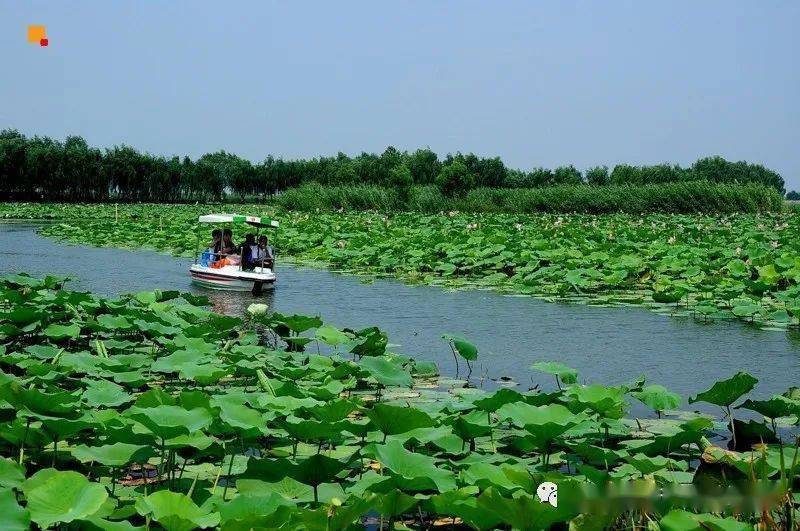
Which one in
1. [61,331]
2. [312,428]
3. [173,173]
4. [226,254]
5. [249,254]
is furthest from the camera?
[173,173]

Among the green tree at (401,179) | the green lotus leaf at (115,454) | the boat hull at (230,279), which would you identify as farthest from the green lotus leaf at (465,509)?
the green tree at (401,179)

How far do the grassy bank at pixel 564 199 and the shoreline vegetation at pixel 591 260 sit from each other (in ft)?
24.9

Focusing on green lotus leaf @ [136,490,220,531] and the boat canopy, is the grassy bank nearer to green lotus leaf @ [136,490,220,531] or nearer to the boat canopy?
the boat canopy

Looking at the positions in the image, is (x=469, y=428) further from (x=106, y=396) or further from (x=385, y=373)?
(x=106, y=396)

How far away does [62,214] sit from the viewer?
32.7m

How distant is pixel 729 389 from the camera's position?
3721 mm

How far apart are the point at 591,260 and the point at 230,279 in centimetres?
470

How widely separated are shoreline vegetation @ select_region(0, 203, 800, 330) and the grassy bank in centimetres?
758

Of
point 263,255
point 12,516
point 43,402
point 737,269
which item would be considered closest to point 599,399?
point 43,402

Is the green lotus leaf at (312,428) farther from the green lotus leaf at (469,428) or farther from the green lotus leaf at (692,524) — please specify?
the green lotus leaf at (692,524)

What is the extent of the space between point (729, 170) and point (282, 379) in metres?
63.5

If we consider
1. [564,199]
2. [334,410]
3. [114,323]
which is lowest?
[114,323]

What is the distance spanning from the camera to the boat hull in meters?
11.0

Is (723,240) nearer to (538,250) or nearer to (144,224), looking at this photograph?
(538,250)
